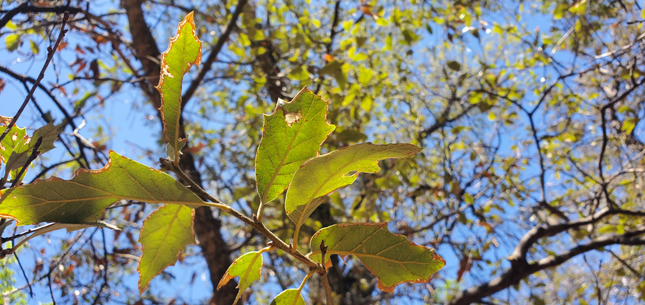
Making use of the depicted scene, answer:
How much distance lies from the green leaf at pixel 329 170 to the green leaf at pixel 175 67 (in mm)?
273

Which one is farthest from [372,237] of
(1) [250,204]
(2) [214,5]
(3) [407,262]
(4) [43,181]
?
(2) [214,5]

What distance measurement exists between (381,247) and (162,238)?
1.63 ft

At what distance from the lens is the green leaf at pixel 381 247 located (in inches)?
31.0

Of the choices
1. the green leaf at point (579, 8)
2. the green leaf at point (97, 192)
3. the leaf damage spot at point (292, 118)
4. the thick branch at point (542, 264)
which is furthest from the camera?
the green leaf at point (579, 8)

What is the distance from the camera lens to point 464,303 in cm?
266

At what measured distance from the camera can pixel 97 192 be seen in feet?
2.16

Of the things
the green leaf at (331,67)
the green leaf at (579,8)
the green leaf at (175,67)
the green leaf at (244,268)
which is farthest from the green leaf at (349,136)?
the green leaf at (579,8)

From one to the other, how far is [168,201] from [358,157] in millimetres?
365

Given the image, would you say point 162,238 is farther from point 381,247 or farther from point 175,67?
point 381,247

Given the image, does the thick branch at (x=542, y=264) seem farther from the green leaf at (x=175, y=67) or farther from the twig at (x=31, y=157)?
the twig at (x=31, y=157)

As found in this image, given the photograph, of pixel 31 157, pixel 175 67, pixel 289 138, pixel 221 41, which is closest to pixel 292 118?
pixel 289 138

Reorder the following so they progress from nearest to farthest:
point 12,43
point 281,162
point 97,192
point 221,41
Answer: point 97,192
point 281,162
point 12,43
point 221,41

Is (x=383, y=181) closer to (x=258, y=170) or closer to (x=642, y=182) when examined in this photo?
(x=258, y=170)

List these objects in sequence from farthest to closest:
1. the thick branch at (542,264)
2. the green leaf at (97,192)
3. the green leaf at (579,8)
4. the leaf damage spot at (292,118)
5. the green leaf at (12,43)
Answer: the green leaf at (579,8)
the thick branch at (542,264)
the green leaf at (12,43)
the leaf damage spot at (292,118)
the green leaf at (97,192)
